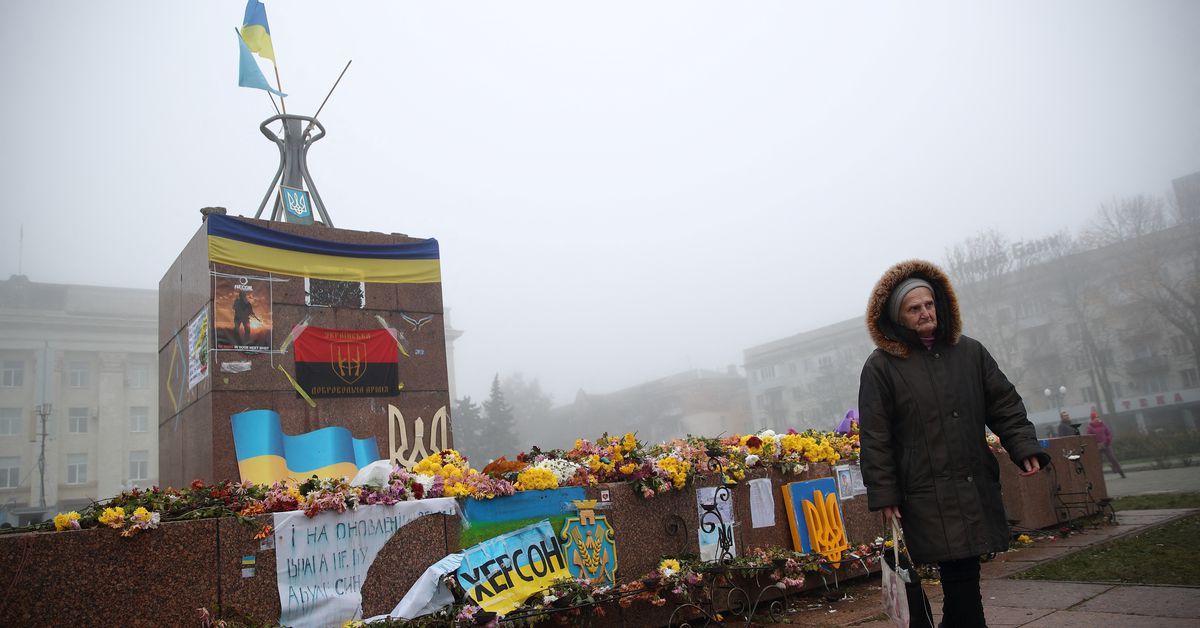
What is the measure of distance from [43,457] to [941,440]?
61.1 m

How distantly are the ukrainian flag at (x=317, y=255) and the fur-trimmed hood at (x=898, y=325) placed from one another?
752cm

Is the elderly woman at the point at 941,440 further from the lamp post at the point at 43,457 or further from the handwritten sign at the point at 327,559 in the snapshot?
the lamp post at the point at 43,457

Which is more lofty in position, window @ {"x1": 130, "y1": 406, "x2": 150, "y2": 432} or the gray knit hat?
A: window @ {"x1": 130, "y1": 406, "x2": 150, "y2": 432}

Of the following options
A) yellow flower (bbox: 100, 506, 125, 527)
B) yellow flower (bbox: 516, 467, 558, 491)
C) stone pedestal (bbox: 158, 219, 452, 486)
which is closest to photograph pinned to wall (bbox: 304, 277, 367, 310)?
stone pedestal (bbox: 158, 219, 452, 486)

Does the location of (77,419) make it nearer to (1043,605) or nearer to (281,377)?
(281,377)

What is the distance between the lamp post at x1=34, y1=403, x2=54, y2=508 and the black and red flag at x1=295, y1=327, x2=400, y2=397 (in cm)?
4975

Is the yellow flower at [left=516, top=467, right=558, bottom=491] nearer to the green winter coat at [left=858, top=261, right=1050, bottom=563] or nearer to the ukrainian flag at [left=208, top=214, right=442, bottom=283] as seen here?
the green winter coat at [left=858, top=261, right=1050, bottom=563]

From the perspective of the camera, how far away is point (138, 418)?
182 feet

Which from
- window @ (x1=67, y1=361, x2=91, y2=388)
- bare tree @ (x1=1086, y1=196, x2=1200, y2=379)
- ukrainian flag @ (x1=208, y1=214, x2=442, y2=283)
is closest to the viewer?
ukrainian flag @ (x1=208, y1=214, x2=442, y2=283)

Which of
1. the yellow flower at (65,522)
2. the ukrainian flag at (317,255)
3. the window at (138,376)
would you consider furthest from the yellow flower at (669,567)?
the window at (138,376)

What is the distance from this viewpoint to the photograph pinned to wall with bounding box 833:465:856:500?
765 cm

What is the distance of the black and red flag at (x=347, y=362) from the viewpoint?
9.29 metres

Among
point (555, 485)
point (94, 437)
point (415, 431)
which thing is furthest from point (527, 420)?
point (555, 485)

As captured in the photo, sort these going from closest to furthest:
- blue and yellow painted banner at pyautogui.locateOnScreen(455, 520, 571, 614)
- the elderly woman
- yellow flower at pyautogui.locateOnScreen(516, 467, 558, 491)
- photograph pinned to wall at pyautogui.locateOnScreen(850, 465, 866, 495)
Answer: the elderly woman < blue and yellow painted banner at pyautogui.locateOnScreen(455, 520, 571, 614) < yellow flower at pyautogui.locateOnScreen(516, 467, 558, 491) < photograph pinned to wall at pyautogui.locateOnScreen(850, 465, 866, 495)
